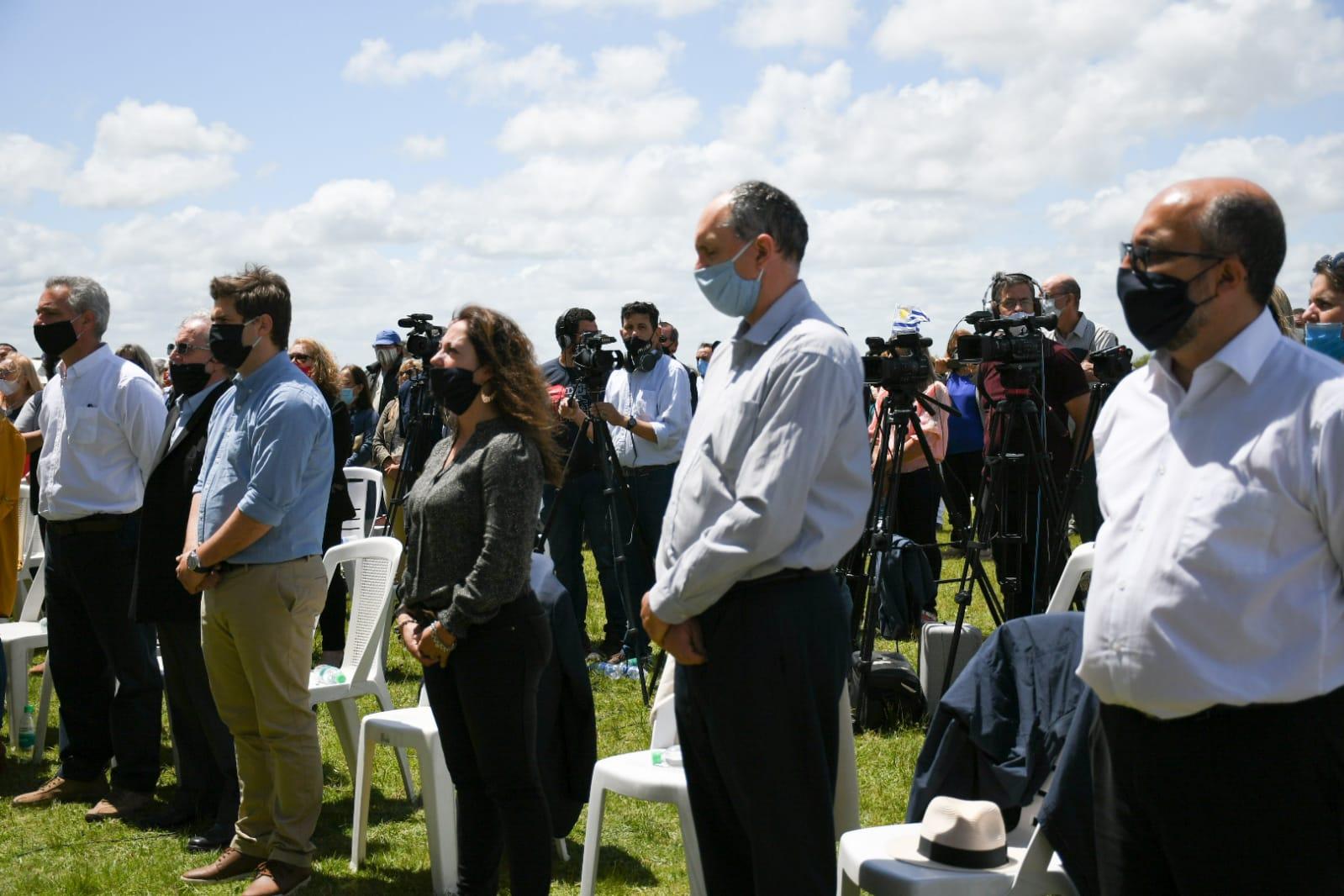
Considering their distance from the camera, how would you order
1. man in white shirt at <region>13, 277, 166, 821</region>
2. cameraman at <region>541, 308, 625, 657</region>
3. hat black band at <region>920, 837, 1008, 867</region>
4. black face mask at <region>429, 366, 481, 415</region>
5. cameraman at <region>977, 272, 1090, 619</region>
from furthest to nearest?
cameraman at <region>541, 308, 625, 657</region>
cameraman at <region>977, 272, 1090, 619</region>
man in white shirt at <region>13, 277, 166, 821</region>
black face mask at <region>429, 366, 481, 415</region>
hat black band at <region>920, 837, 1008, 867</region>

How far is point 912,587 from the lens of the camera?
6559 mm

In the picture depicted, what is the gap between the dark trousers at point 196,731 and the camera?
176 inches

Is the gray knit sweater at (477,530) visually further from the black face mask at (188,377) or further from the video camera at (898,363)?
the video camera at (898,363)

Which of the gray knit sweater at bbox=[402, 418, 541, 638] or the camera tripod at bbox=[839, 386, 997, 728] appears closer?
the gray knit sweater at bbox=[402, 418, 541, 638]

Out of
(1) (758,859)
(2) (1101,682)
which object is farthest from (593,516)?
(2) (1101,682)

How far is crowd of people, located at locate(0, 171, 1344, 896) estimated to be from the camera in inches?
75.3

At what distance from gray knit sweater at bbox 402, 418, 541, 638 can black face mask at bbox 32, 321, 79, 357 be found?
7.80 ft

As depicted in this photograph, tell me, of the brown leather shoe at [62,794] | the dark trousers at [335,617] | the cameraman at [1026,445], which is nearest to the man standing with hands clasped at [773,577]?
the cameraman at [1026,445]

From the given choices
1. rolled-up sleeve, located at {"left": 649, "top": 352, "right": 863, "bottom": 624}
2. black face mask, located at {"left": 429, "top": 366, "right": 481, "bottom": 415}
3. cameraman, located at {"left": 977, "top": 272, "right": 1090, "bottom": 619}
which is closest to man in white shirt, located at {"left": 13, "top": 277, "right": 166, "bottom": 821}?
black face mask, located at {"left": 429, "top": 366, "right": 481, "bottom": 415}

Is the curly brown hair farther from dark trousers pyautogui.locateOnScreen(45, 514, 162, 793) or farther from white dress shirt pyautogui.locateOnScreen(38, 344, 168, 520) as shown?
dark trousers pyautogui.locateOnScreen(45, 514, 162, 793)

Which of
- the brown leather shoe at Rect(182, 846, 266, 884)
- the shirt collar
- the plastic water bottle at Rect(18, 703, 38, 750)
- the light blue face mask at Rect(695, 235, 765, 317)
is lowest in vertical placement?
the brown leather shoe at Rect(182, 846, 266, 884)

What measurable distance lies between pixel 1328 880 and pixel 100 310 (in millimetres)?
4711

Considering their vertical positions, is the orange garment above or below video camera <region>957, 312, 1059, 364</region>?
below

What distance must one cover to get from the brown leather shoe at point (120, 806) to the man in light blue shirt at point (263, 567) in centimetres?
90
